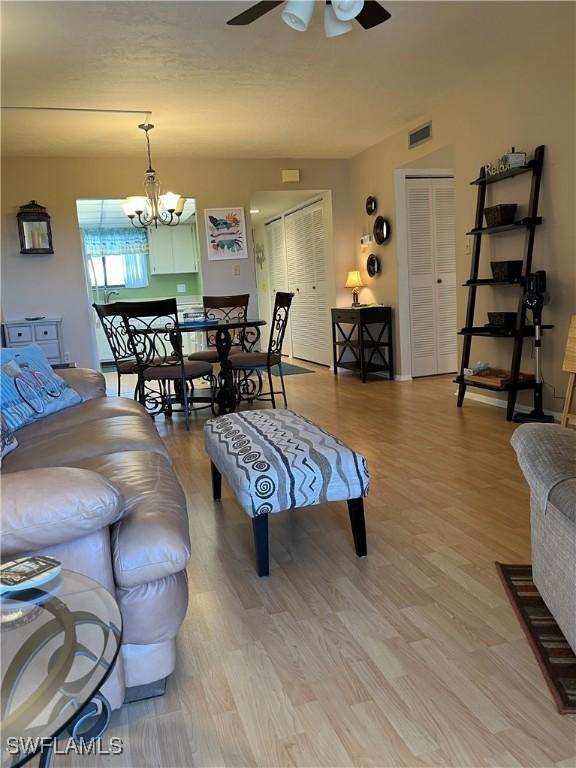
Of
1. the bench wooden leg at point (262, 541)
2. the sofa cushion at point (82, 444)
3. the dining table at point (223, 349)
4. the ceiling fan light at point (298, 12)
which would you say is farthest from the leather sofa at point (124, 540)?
the dining table at point (223, 349)

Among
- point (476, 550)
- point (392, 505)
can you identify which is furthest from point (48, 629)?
point (392, 505)

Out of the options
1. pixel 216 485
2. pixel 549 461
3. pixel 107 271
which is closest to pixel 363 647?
pixel 549 461

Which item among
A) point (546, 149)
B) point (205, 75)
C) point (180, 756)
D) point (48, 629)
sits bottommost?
point (180, 756)

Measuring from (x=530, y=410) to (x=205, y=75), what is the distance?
131 inches

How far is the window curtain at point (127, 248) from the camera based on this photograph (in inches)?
375

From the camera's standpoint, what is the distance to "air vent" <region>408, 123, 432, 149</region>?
5206 mm

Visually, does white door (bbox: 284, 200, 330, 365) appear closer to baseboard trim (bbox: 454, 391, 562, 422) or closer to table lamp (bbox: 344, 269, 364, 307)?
table lamp (bbox: 344, 269, 364, 307)

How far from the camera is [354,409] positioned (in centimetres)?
495

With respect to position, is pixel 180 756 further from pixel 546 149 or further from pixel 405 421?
pixel 546 149

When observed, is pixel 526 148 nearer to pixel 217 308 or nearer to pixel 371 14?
pixel 371 14

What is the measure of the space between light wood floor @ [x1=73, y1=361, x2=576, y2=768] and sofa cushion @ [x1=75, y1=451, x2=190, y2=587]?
37 centimetres

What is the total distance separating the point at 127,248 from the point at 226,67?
6211 millimetres

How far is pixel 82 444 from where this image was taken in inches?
87.7

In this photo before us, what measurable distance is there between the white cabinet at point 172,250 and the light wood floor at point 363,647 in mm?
6971
